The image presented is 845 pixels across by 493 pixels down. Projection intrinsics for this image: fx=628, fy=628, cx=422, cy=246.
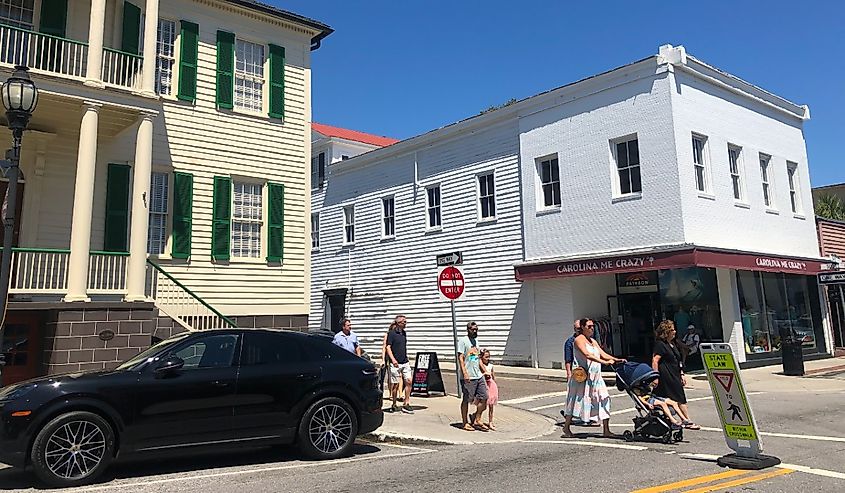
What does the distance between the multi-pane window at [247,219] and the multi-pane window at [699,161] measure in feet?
39.1

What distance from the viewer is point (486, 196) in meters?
22.0

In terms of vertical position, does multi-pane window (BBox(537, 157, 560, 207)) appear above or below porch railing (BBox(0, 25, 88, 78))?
below

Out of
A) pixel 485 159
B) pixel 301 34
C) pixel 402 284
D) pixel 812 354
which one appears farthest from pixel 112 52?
pixel 812 354

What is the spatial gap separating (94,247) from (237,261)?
303 centimetres

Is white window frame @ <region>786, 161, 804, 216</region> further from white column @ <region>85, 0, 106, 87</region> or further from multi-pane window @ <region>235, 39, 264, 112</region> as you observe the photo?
white column @ <region>85, 0, 106, 87</region>

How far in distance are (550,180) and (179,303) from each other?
11.9 meters

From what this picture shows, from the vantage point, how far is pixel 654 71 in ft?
57.1

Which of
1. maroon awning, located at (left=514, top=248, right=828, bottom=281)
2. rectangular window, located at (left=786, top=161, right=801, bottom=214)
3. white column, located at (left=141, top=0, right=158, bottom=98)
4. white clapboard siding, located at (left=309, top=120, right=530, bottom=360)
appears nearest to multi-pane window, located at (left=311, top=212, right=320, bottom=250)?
white clapboard siding, located at (left=309, top=120, right=530, bottom=360)

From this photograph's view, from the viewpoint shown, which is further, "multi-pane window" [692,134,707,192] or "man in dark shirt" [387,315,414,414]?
"multi-pane window" [692,134,707,192]

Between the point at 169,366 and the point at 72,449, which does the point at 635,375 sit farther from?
the point at 72,449

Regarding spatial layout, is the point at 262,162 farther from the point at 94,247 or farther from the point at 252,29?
the point at 94,247

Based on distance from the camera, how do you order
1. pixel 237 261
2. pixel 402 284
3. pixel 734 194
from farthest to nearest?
pixel 402 284 < pixel 734 194 < pixel 237 261

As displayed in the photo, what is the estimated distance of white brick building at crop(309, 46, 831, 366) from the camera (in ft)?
56.7

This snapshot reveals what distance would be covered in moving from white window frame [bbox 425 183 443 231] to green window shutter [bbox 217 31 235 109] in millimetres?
9986
